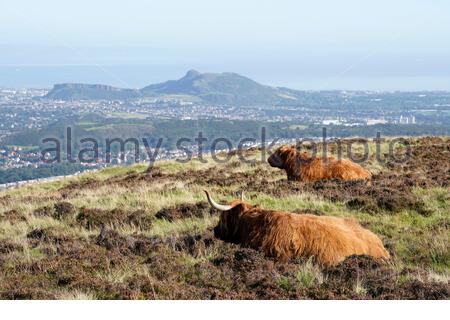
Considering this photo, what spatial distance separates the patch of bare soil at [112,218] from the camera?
1123 cm

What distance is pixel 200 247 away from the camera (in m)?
8.64

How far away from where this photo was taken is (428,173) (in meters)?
17.8

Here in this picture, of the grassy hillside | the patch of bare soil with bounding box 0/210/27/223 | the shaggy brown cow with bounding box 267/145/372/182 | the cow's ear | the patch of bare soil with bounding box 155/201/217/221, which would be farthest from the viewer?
the shaggy brown cow with bounding box 267/145/372/182

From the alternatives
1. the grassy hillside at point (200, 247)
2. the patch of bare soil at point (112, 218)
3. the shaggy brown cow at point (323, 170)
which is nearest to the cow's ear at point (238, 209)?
the grassy hillside at point (200, 247)

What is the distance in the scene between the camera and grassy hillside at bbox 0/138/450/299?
6.46 meters

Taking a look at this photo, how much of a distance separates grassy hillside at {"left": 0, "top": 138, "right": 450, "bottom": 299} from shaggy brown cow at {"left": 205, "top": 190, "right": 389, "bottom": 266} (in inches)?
11.1

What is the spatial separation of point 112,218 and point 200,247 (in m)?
3.47

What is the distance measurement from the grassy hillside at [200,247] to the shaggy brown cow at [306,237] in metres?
0.28

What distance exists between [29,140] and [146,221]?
85353 millimetres

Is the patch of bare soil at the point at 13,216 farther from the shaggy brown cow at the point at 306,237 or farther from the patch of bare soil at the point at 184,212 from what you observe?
the shaggy brown cow at the point at 306,237

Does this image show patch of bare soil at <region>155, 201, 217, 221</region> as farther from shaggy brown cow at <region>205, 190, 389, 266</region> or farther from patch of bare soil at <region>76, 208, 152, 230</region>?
shaggy brown cow at <region>205, 190, 389, 266</region>

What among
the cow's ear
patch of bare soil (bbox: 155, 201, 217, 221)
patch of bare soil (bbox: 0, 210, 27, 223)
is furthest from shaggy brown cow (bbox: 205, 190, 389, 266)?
patch of bare soil (bbox: 0, 210, 27, 223)

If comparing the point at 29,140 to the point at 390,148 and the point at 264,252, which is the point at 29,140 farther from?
the point at 264,252

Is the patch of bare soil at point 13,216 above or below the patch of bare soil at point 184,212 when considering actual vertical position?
below
